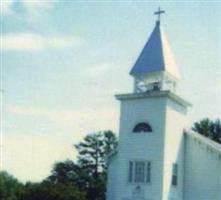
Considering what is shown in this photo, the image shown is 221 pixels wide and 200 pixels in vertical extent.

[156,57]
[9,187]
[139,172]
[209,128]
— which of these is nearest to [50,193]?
[139,172]

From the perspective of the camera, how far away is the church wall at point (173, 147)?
31.6m

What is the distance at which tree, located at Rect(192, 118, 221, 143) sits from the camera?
64375 mm

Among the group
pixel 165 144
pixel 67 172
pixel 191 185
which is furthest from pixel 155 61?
pixel 67 172

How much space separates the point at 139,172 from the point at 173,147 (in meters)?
2.69

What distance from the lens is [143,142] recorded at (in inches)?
1275

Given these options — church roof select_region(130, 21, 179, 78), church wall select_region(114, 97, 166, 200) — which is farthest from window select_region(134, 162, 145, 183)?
church roof select_region(130, 21, 179, 78)

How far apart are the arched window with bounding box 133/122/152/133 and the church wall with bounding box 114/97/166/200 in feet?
0.76

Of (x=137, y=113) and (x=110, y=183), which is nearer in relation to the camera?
(x=137, y=113)

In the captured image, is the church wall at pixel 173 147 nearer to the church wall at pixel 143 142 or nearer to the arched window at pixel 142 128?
the church wall at pixel 143 142

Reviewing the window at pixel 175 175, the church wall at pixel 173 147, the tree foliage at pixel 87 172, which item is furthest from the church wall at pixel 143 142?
the tree foliage at pixel 87 172

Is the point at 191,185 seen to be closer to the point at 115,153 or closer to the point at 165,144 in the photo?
the point at 165,144

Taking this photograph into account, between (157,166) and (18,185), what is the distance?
169ft

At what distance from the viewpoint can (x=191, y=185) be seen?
3300cm

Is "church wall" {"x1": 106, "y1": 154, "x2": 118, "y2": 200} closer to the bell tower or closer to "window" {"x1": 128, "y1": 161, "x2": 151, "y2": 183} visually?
the bell tower
